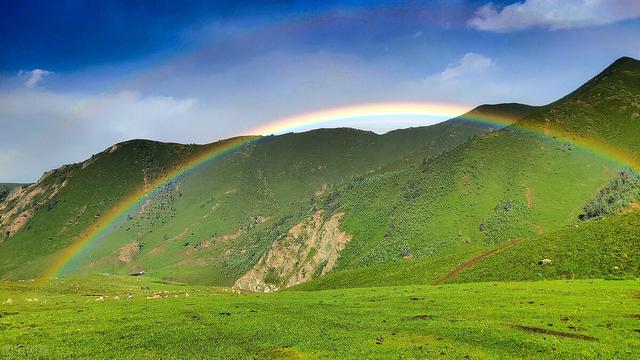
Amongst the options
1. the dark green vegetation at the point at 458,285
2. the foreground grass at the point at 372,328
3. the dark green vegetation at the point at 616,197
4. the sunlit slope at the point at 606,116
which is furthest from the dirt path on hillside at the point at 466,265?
the sunlit slope at the point at 606,116

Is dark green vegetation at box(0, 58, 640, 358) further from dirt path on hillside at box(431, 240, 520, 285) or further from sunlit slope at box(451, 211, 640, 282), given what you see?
dirt path on hillside at box(431, 240, 520, 285)

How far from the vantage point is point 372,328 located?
38.5 meters

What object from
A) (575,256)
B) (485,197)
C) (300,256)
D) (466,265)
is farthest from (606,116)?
(300,256)

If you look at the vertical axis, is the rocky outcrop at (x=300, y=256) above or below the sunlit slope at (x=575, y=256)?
below

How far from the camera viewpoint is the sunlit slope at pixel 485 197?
114 meters

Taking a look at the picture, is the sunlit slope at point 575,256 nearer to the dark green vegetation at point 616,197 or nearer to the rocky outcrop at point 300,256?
the dark green vegetation at point 616,197

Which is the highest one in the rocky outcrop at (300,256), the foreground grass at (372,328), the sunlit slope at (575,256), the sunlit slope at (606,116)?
the sunlit slope at (606,116)

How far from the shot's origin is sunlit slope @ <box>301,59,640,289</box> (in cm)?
11362

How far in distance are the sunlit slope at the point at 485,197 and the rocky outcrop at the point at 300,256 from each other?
6166 millimetres

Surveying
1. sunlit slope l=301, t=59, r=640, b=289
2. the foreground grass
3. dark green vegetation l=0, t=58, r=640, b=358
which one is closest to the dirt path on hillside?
dark green vegetation l=0, t=58, r=640, b=358

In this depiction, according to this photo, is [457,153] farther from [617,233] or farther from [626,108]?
[617,233]

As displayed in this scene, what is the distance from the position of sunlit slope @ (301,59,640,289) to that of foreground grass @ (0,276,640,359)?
130ft

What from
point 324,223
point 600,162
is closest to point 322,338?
point 600,162

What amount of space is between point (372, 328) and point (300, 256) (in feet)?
449
